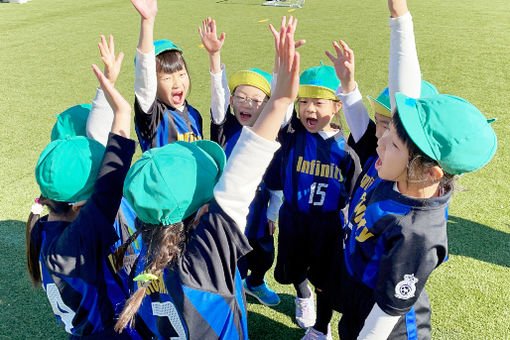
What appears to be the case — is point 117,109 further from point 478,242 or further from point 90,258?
point 478,242

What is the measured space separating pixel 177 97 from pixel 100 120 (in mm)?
678

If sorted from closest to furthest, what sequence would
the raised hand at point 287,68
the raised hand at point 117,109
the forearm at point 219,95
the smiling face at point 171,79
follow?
the raised hand at point 287,68 < the raised hand at point 117,109 < the forearm at point 219,95 < the smiling face at point 171,79

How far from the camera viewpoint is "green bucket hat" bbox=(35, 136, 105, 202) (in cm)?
170

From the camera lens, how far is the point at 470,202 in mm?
4047

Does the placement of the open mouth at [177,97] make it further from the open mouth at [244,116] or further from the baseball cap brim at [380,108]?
the baseball cap brim at [380,108]

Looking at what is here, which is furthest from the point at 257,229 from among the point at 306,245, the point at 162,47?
the point at 162,47

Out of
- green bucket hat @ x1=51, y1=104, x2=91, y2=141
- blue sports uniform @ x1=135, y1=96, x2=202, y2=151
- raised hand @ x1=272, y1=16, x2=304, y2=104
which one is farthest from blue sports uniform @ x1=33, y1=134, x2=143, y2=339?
blue sports uniform @ x1=135, y1=96, x2=202, y2=151

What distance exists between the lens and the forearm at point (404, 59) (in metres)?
1.85

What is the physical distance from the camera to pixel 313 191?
2592mm

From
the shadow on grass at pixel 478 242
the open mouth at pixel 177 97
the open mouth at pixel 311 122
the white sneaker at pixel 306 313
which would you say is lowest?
the white sneaker at pixel 306 313

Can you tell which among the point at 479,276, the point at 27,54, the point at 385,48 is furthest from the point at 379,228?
the point at 27,54

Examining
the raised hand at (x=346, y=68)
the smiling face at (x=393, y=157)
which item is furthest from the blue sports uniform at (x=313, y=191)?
the smiling face at (x=393, y=157)

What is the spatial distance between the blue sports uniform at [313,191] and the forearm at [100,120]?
1057 mm

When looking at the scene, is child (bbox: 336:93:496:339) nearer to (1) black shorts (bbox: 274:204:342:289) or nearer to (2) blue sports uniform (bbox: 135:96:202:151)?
(1) black shorts (bbox: 274:204:342:289)
